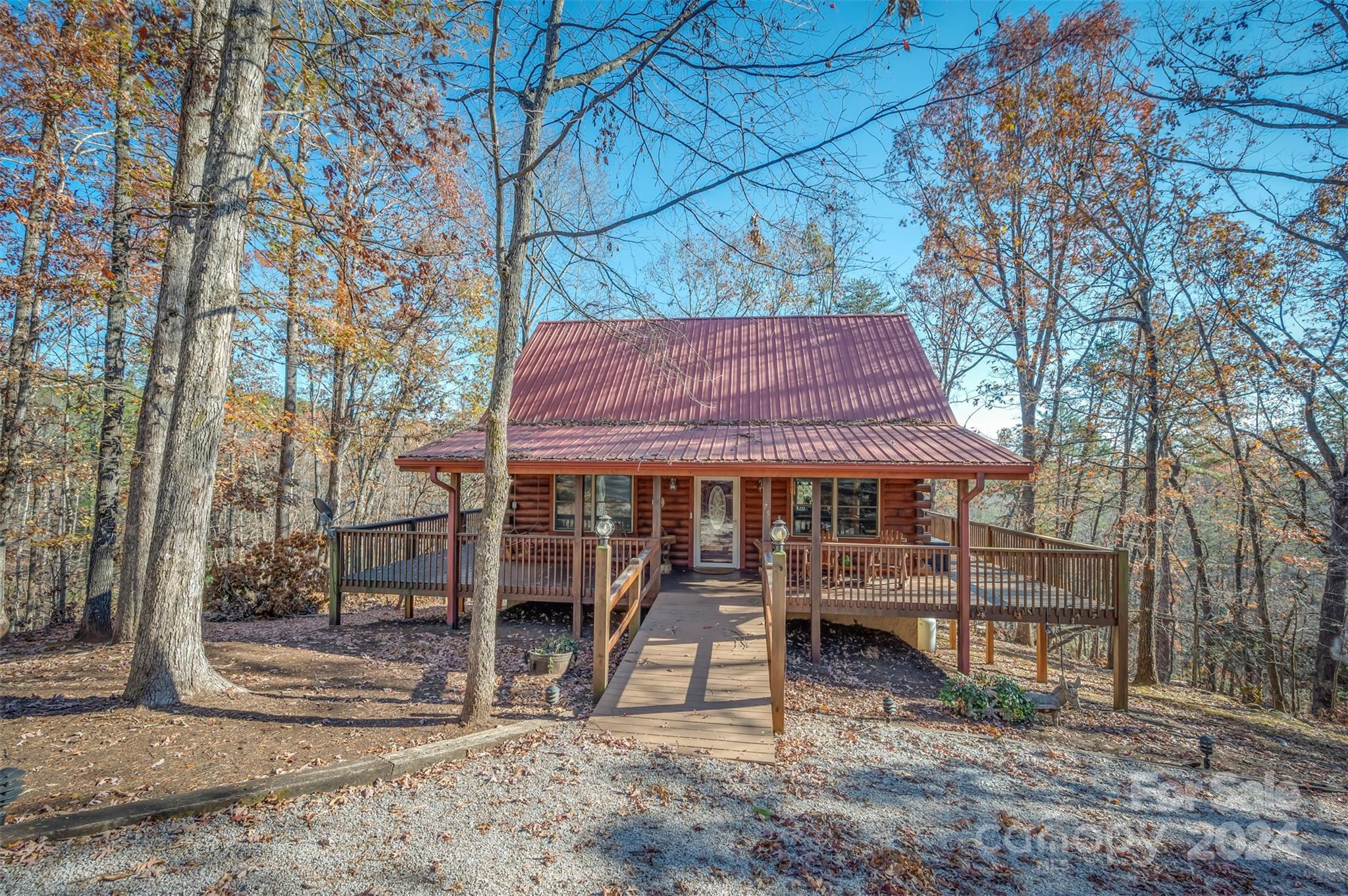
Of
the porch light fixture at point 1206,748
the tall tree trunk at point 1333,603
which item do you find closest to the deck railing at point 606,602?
the porch light fixture at point 1206,748

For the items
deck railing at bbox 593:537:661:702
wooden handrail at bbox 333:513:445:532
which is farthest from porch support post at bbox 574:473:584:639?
wooden handrail at bbox 333:513:445:532

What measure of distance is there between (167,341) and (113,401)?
248 cm

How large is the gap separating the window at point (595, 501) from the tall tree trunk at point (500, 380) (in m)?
6.03

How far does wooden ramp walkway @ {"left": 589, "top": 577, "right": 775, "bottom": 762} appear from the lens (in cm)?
497

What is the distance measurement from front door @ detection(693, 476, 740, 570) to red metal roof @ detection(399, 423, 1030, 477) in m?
1.17

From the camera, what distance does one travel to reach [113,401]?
8.22 metres

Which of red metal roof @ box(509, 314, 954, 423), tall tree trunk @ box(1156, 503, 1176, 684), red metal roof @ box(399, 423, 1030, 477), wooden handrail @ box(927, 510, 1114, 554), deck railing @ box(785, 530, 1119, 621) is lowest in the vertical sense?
tall tree trunk @ box(1156, 503, 1176, 684)

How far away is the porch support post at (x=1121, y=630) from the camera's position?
7.51 metres

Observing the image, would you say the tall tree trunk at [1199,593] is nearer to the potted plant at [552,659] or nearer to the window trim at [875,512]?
the window trim at [875,512]

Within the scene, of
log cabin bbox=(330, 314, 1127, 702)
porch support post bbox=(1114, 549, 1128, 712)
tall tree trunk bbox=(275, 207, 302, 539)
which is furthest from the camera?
tall tree trunk bbox=(275, 207, 302, 539)

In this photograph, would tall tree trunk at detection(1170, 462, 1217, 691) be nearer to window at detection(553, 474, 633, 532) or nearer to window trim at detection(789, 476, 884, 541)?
window trim at detection(789, 476, 884, 541)

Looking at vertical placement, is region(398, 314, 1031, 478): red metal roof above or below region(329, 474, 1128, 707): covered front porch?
above

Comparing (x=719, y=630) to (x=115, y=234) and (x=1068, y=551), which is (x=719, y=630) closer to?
(x=1068, y=551)

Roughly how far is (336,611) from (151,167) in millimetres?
7643
